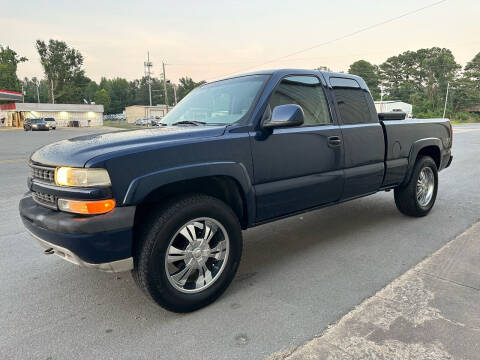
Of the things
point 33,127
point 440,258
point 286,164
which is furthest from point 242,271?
point 33,127

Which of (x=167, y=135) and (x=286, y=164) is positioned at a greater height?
(x=167, y=135)

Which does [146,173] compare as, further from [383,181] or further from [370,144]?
[383,181]

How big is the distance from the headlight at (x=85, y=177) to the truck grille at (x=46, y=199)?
0.22 meters

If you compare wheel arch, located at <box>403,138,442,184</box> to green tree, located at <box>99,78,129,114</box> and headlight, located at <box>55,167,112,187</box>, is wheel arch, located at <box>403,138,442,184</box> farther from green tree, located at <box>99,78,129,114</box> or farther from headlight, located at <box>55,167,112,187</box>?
green tree, located at <box>99,78,129,114</box>

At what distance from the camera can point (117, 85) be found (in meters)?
116

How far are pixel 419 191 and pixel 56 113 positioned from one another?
61989 millimetres

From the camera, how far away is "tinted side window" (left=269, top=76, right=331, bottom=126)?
3217mm

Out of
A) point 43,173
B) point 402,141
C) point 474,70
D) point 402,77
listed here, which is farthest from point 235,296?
point 402,77

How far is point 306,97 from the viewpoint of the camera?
137 inches

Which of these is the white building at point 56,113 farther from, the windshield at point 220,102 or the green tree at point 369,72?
the green tree at point 369,72

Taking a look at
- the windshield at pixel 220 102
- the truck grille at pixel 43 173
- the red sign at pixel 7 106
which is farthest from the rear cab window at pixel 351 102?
the red sign at pixel 7 106

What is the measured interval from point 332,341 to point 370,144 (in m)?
2.38

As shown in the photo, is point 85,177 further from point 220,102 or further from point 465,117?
point 465,117

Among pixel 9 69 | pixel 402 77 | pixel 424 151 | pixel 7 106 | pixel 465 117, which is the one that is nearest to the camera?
pixel 424 151
